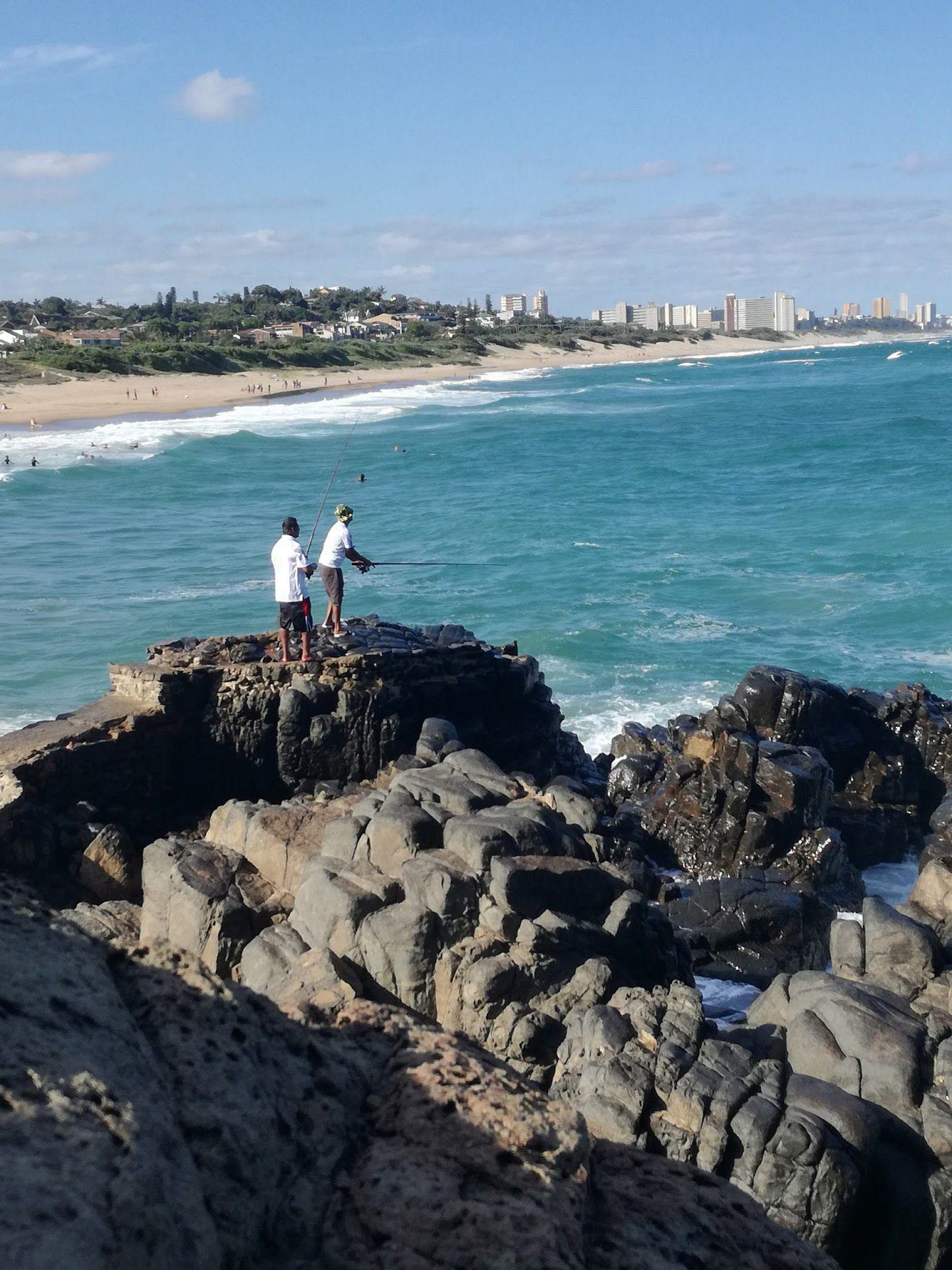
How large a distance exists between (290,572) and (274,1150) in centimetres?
841

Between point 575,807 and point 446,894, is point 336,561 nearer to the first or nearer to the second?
point 575,807

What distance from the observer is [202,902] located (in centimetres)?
768

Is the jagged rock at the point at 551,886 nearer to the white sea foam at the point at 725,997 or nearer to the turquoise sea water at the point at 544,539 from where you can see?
the white sea foam at the point at 725,997

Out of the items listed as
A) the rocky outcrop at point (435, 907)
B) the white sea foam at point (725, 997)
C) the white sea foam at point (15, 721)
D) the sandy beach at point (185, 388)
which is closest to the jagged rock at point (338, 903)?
the rocky outcrop at point (435, 907)

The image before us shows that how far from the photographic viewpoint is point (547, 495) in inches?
1635

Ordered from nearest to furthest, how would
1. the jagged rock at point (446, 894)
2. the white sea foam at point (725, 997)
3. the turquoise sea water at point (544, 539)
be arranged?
the jagged rock at point (446, 894) → the white sea foam at point (725, 997) → the turquoise sea water at point (544, 539)

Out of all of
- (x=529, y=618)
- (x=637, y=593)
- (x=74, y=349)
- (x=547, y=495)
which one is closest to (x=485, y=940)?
(x=529, y=618)

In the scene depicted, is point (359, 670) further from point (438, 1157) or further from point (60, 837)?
point (438, 1157)

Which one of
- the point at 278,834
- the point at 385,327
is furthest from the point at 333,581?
the point at 385,327

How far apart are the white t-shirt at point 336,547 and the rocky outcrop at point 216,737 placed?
0.79m

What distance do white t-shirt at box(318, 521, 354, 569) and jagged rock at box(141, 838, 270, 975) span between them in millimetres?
4694

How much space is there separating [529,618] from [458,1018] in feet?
59.4

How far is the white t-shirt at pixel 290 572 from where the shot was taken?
11.6 m

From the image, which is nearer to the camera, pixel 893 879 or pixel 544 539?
pixel 893 879
